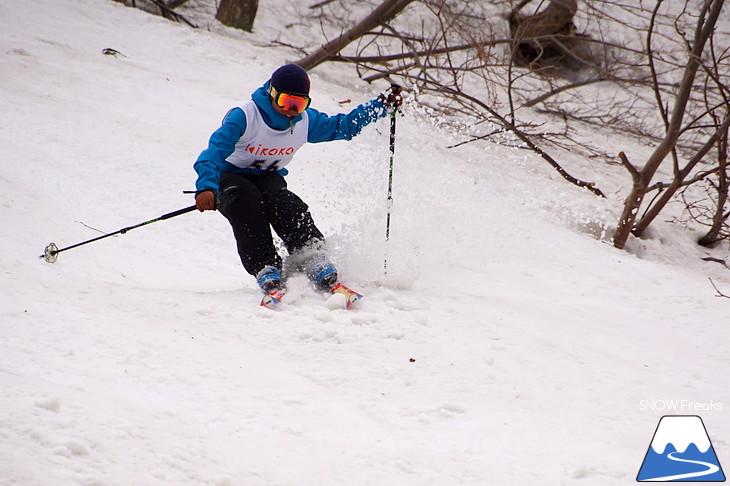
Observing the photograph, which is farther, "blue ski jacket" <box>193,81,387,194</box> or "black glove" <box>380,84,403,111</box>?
"black glove" <box>380,84,403,111</box>

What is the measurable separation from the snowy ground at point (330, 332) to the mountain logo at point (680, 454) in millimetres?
61

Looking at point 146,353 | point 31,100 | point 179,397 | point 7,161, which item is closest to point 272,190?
point 146,353

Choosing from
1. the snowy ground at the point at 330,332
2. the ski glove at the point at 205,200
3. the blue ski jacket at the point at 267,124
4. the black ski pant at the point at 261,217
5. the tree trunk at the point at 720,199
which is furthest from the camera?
the tree trunk at the point at 720,199

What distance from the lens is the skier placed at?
3.59m

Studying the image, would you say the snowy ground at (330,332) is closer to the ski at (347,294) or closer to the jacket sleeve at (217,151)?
the ski at (347,294)

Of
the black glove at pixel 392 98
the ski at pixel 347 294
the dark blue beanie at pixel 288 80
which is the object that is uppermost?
the black glove at pixel 392 98

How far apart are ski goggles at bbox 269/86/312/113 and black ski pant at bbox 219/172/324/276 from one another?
499 millimetres

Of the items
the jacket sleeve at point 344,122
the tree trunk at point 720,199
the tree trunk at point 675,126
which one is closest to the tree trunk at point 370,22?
the tree trunk at point 675,126

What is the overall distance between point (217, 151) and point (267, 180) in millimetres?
430

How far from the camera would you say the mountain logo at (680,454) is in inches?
85.8

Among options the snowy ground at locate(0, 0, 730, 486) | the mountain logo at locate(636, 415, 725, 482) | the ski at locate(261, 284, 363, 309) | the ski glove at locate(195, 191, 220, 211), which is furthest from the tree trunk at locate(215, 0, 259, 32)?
the mountain logo at locate(636, 415, 725, 482)

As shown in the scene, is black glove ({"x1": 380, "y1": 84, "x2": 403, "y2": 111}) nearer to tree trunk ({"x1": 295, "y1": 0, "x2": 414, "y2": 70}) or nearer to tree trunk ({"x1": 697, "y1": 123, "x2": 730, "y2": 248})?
tree trunk ({"x1": 697, "y1": 123, "x2": 730, "y2": 248})

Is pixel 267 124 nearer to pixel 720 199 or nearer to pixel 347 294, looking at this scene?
pixel 347 294

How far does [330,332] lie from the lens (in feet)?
10.4
